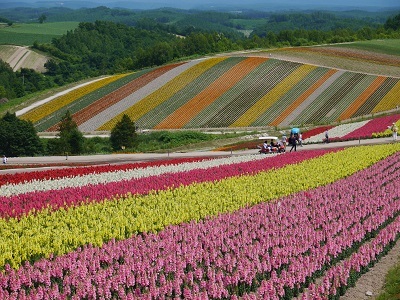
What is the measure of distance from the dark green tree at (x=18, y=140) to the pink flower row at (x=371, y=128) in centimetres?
2863

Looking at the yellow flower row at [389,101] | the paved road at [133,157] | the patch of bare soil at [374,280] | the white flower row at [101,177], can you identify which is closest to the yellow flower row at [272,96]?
the yellow flower row at [389,101]

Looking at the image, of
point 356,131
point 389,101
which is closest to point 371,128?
point 356,131


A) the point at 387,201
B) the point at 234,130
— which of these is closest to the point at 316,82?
the point at 234,130

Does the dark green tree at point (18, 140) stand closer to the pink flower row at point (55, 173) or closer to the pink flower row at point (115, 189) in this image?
the pink flower row at point (55, 173)

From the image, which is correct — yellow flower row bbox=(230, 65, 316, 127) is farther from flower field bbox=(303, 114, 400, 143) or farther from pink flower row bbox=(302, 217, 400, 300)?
pink flower row bbox=(302, 217, 400, 300)

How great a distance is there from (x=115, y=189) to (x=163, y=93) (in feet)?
212

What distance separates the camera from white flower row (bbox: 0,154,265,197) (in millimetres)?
31391

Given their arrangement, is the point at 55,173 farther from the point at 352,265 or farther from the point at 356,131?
the point at 356,131

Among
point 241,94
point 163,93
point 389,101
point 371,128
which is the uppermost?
point 371,128

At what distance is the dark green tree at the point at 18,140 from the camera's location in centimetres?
6141

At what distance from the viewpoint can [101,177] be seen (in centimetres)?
3475

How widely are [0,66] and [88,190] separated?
523ft

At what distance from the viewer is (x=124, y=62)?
550 ft

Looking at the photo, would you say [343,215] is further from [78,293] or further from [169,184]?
[78,293]
